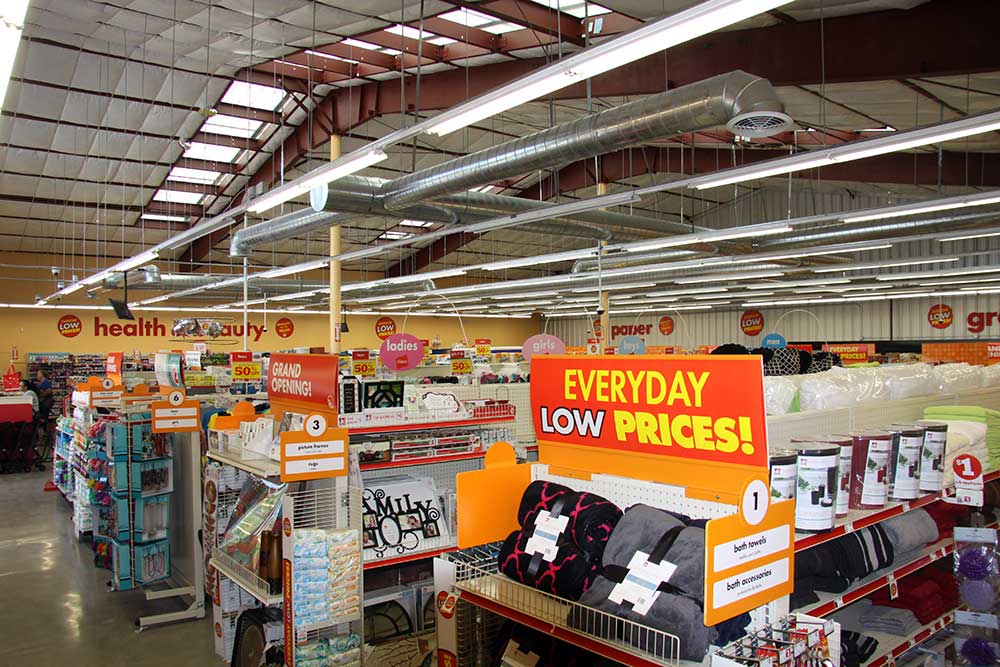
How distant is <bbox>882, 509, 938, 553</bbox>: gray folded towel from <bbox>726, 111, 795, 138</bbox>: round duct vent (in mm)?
2903

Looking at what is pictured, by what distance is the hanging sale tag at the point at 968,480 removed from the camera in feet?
11.3

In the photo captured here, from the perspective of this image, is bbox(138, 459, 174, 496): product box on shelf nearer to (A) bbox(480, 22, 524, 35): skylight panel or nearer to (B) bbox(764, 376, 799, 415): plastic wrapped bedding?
(B) bbox(764, 376, 799, 415): plastic wrapped bedding

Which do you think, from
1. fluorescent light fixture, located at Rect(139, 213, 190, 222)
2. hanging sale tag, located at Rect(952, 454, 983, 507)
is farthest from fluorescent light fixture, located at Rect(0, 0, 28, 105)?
fluorescent light fixture, located at Rect(139, 213, 190, 222)

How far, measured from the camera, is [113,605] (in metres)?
6.63

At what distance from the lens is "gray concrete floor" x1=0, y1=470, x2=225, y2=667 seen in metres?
5.46

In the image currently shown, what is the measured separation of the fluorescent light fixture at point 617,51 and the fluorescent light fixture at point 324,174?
94 centimetres

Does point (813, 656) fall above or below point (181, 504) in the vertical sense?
above

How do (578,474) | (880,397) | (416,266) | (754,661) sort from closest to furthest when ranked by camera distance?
(754,661)
(578,474)
(880,397)
(416,266)

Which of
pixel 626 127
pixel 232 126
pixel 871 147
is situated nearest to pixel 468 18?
pixel 626 127

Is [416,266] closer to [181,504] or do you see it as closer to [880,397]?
[181,504]

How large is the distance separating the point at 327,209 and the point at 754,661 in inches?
301

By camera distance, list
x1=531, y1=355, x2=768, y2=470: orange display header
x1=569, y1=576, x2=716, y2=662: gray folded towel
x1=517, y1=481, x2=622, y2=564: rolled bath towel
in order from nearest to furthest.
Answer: x1=569, y1=576, x2=716, y2=662: gray folded towel, x1=531, y1=355, x2=768, y2=470: orange display header, x1=517, y1=481, x2=622, y2=564: rolled bath towel

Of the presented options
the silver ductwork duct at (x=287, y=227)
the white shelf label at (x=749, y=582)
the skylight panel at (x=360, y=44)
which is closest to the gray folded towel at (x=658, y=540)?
the white shelf label at (x=749, y=582)

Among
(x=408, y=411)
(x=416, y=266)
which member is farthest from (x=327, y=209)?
(x=416, y=266)
